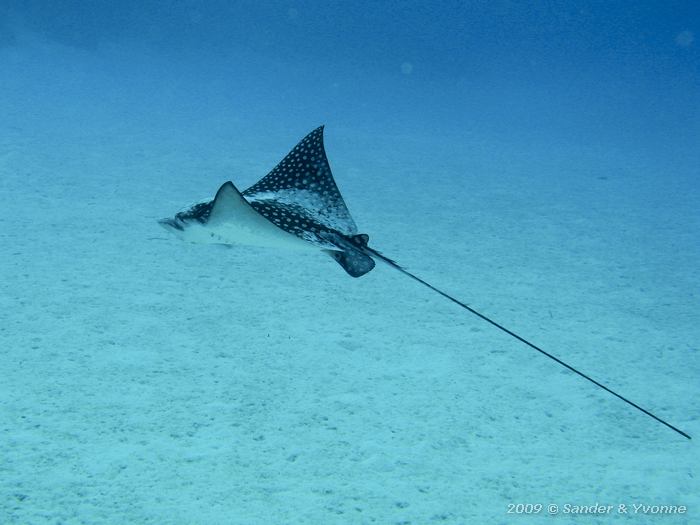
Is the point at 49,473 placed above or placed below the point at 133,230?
below

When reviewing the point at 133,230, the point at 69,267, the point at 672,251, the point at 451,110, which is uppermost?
the point at 451,110

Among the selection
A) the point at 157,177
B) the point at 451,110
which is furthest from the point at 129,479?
the point at 451,110

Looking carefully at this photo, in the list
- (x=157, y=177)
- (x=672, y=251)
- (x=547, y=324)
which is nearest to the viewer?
(x=547, y=324)

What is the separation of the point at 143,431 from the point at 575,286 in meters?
4.56

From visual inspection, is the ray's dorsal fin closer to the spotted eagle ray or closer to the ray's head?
the spotted eagle ray

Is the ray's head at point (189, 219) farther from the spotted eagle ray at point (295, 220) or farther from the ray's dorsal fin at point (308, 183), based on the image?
the ray's dorsal fin at point (308, 183)

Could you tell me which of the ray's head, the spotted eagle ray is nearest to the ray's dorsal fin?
the spotted eagle ray

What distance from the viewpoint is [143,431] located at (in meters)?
2.85

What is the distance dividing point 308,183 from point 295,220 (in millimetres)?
1105

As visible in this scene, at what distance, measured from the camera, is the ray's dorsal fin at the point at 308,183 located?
4.28m

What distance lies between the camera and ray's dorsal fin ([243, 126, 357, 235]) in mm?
4277

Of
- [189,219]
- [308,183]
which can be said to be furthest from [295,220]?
[308,183]

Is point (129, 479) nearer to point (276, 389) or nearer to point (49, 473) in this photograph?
point (49, 473)

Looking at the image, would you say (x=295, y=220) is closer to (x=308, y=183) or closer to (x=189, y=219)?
(x=189, y=219)
